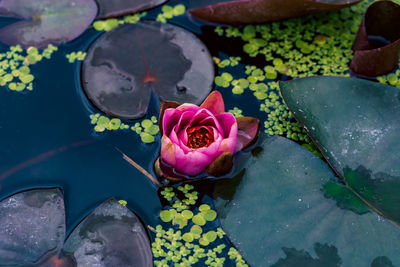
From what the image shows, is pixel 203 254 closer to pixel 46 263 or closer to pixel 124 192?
pixel 124 192

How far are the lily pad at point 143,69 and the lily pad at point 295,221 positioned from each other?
20.6 inches

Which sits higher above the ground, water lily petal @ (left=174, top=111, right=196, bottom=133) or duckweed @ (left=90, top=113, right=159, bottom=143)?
water lily petal @ (left=174, top=111, right=196, bottom=133)

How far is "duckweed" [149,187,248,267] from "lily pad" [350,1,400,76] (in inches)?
45.7

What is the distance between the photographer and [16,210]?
1.85 m

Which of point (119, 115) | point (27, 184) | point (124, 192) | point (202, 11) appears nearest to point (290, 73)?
point (202, 11)

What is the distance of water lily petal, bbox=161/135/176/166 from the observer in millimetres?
1807

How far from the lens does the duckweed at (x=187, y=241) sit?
1.84m

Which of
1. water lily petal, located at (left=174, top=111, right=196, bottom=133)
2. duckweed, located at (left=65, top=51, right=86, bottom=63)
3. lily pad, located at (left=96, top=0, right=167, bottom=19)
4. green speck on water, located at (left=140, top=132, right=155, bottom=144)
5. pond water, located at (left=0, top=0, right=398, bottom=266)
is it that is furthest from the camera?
lily pad, located at (left=96, top=0, right=167, bottom=19)

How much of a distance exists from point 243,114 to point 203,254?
0.75m

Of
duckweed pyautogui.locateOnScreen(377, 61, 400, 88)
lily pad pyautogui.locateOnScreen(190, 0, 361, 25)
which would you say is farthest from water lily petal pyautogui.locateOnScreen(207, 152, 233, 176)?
duckweed pyautogui.locateOnScreen(377, 61, 400, 88)

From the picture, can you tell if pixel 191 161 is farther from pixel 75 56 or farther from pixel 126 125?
pixel 75 56

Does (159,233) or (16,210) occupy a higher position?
(16,210)

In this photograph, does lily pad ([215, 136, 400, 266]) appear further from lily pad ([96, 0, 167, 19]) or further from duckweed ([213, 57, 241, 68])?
lily pad ([96, 0, 167, 19])

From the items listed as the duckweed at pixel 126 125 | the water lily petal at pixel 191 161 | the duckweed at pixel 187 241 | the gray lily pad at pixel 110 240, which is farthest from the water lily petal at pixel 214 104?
the gray lily pad at pixel 110 240
